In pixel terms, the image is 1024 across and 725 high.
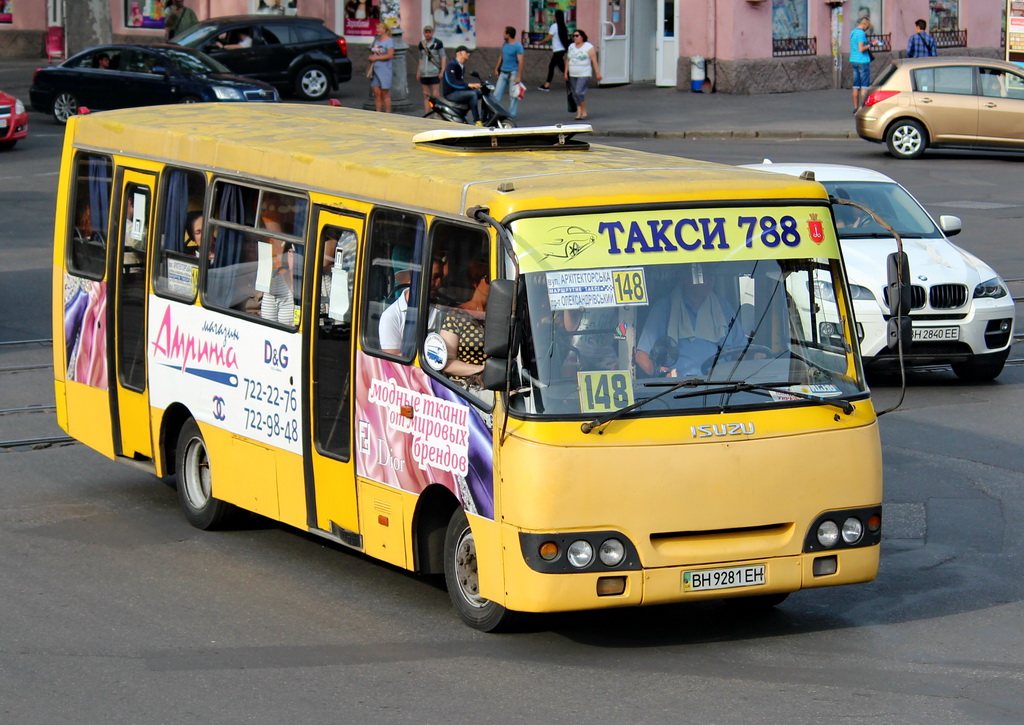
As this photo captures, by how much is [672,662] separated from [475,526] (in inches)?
40.0

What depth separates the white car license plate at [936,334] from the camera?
13.4 m

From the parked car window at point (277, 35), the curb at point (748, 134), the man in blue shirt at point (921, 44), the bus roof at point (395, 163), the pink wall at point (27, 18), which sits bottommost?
the bus roof at point (395, 163)

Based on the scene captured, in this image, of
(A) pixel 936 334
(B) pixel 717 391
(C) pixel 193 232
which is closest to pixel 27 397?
(C) pixel 193 232

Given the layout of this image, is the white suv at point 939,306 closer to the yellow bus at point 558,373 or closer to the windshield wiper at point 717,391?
the yellow bus at point 558,373

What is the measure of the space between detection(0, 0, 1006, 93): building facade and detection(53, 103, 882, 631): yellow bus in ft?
89.2

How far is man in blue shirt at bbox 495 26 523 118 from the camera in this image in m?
32.2

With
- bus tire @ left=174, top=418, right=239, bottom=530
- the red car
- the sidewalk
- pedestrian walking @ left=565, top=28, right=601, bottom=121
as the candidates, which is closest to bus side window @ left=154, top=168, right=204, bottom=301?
bus tire @ left=174, top=418, right=239, bottom=530

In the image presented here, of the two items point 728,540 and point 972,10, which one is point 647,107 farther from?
point 728,540

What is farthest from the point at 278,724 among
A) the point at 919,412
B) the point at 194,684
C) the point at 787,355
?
the point at 919,412

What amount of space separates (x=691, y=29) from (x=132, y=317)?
27780 mm

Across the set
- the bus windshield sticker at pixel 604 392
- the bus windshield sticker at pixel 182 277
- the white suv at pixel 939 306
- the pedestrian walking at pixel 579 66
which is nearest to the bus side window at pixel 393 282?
the bus windshield sticker at pixel 604 392

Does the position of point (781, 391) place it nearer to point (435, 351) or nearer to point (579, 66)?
point (435, 351)

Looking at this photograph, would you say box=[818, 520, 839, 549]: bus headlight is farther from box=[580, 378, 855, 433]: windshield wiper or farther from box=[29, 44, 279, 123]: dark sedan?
box=[29, 44, 279, 123]: dark sedan

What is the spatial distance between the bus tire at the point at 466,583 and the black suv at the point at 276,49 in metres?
28.6
